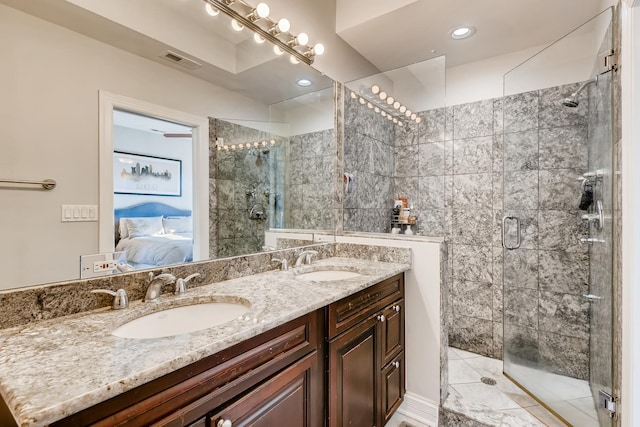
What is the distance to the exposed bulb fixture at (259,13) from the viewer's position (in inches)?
65.2

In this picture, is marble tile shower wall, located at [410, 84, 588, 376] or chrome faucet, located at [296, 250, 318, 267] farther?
marble tile shower wall, located at [410, 84, 588, 376]

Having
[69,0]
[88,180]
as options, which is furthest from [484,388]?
[69,0]

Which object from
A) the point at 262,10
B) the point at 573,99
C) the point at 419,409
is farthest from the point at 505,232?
the point at 262,10

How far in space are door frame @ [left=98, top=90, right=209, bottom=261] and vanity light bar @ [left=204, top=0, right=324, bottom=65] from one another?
1.95 feet

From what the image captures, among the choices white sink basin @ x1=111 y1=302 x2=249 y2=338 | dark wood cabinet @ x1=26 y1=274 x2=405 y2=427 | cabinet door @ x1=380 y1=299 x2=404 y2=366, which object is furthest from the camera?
cabinet door @ x1=380 y1=299 x2=404 y2=366

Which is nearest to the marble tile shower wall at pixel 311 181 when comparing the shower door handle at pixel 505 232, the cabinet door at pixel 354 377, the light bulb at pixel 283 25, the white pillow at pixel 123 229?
the light bulb at pixel 283 25

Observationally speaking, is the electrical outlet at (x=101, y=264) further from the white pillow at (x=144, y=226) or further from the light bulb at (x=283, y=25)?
the light bulb at (x=283, y=25)

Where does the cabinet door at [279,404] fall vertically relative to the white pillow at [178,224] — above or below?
below

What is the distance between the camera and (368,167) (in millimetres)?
2676

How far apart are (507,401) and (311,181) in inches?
75.5

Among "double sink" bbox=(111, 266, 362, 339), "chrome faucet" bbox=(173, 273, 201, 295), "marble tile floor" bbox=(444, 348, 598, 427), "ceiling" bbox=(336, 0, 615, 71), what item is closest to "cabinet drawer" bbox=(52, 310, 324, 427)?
"double sink" bbox=(111, 266, 362, 339)

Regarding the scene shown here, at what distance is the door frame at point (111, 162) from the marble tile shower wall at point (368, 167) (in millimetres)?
1205

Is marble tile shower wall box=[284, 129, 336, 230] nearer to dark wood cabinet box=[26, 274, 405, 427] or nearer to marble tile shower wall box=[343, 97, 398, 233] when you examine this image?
marble tile shower wall box=[343, 97, 398, 233]

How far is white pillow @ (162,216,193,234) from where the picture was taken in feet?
4.27
